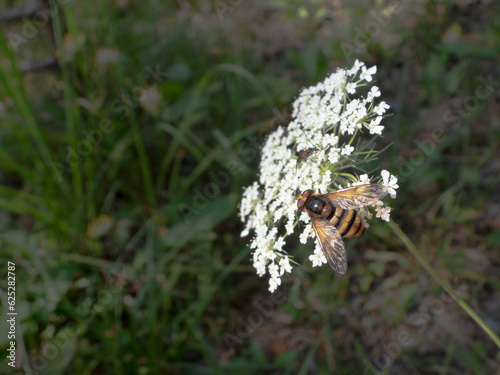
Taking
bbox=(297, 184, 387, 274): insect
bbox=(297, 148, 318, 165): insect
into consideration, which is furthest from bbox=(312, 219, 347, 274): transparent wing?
bbox=(297, 148, 318, 165): insect

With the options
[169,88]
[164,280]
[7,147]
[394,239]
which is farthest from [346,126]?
[7,147]

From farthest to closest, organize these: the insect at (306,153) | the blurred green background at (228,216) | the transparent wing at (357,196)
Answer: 1. the blurred green background at (228,216)
2. the insect at (306,153)
3. the transparent wing at (357,196)

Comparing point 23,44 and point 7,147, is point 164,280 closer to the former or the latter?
point 7,147

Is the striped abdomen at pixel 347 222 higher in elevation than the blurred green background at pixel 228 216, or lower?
lower

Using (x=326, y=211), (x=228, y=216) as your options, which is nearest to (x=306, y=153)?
(x=326, y=211)

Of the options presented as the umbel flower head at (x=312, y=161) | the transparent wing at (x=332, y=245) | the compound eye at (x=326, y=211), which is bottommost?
the transparent wing at (x=332, y=245)

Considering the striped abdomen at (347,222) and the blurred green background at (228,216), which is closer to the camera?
the striped abdomen at (347,222)

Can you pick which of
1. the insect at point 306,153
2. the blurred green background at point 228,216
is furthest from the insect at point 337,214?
the blurred green background at point 228,216

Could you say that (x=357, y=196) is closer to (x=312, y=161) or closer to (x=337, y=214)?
(x=337, y=214)

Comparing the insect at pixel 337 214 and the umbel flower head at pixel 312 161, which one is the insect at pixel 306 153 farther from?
the insect at pixel 337 214
